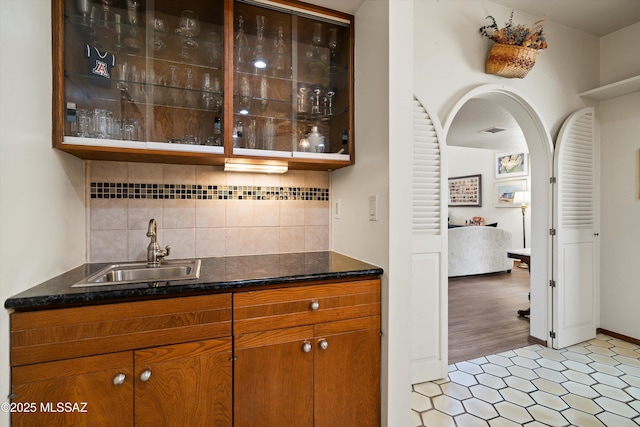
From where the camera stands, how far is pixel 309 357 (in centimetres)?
142

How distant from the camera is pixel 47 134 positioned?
1300 millimetres

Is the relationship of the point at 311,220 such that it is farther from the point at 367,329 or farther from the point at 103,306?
the point at 103,306

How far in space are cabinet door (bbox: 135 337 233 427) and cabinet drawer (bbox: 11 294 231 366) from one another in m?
0.05

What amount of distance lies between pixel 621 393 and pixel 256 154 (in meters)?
2.84

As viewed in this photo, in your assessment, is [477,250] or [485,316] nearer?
[485,316]

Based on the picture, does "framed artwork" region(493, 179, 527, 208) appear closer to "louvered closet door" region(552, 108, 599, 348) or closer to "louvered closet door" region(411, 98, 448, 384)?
"louvered closet door" region(552, 108, 599, 348)

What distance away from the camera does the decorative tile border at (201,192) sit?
170 cm

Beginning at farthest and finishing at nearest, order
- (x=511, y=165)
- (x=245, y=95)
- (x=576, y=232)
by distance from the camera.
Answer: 1. (x=511, y=165)
2. (x=576, y=232)
3. (x=245, y=95)

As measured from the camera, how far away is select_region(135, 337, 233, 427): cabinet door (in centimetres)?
118

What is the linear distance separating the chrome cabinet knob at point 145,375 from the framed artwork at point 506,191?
744 cm

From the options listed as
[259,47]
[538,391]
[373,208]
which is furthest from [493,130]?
[259,47]

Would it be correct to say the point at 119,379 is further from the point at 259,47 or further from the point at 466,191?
the point at 466,191

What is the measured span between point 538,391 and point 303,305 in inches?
73.0

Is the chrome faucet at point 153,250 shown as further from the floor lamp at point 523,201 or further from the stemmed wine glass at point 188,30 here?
the floor lamp at point 523,201
